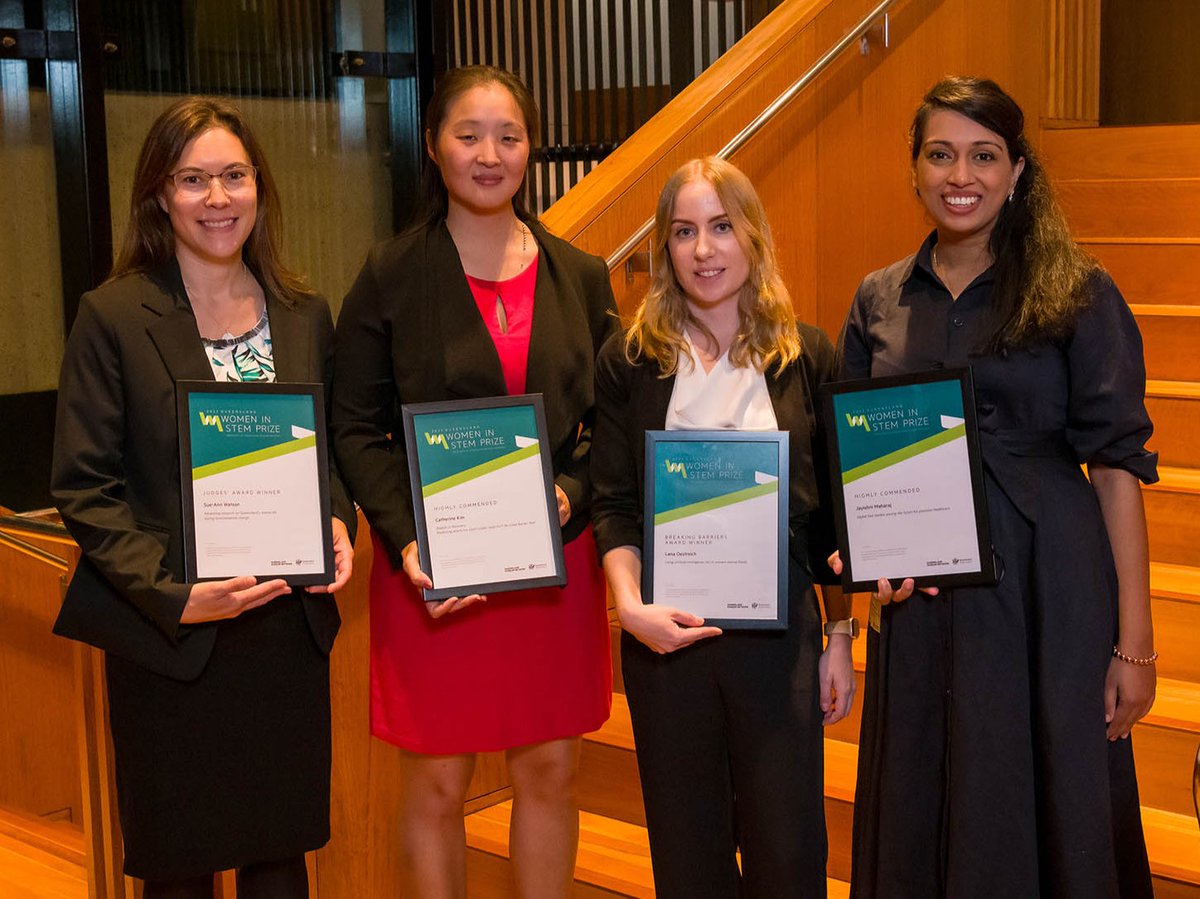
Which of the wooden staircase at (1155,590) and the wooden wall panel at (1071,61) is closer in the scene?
the wooden staircase at (1155,590)

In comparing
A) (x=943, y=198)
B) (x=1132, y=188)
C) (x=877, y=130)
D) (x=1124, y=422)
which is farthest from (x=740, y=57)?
(x=1124, y=422)

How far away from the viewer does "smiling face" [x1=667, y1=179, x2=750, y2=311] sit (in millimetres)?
2361

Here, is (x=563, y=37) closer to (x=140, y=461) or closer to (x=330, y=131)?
(x=330, y=131)

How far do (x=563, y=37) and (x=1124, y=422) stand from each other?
436 centimetres

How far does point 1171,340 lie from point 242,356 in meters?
2.91

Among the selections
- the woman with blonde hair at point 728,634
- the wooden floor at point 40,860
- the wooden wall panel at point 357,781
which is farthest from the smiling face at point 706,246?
the wooden floor at point 40,860

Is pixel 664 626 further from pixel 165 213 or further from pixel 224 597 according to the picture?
pixel 165 213

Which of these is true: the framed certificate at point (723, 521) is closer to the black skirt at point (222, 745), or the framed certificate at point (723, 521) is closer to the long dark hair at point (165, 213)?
the black skirt at point (222, 745)

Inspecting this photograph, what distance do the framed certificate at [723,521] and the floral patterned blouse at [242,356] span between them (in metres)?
0.67

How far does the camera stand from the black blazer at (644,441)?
2379mm

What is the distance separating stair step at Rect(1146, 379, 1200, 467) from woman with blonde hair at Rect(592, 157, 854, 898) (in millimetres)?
1960

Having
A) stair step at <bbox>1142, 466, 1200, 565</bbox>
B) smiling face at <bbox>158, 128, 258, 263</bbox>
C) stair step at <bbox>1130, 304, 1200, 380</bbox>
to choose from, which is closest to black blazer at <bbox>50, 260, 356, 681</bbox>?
smiling face at <bbox>158, 128, 258, 263</bbox>

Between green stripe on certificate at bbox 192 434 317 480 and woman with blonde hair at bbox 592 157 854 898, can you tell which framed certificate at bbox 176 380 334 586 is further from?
woman with blonde hair at bbox 592 157 854 898

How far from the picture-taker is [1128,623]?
2.31 metres
